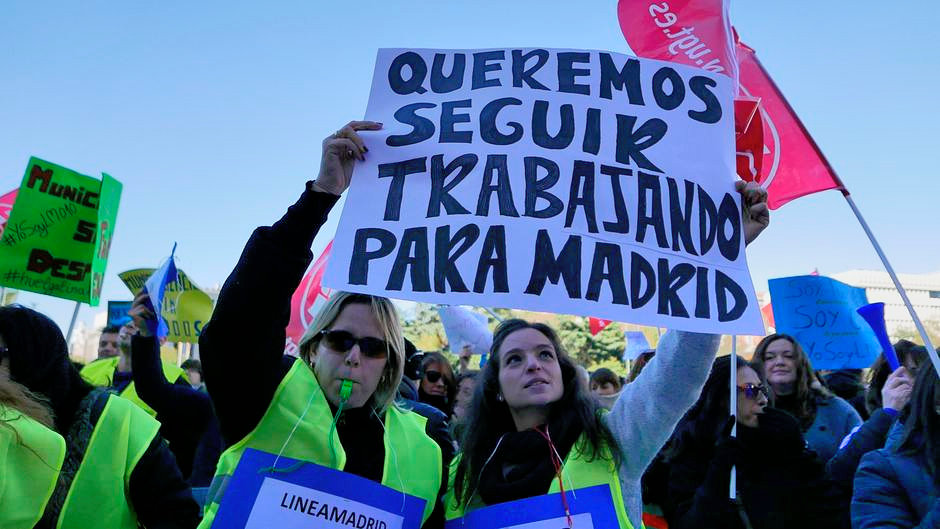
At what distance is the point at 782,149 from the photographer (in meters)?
4.15

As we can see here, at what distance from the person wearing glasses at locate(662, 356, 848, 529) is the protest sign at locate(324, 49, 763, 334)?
3.42 feet

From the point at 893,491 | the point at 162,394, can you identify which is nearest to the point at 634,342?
the point at 162,394

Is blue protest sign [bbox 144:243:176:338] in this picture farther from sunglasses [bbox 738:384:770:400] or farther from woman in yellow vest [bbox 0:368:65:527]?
sunglasses [bbox 738:384:770:400]

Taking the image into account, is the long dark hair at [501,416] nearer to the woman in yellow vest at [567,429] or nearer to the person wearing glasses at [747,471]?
the woman in yellow vest at [567,429]

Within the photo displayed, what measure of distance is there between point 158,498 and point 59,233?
4.31m

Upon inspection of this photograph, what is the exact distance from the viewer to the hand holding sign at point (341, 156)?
2.42 m

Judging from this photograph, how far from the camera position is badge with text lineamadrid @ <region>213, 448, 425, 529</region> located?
7.34 ft

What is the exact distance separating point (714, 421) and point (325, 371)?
215 cm

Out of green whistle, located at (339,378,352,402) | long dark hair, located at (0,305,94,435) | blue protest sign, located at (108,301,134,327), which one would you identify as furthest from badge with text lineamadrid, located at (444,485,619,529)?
blue protest sign, located at (108,301,134,327)

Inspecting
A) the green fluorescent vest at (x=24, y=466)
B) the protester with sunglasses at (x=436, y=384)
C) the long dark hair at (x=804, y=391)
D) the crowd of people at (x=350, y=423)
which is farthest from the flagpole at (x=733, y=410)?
the protester with sunglasses at (x=436, y=384)

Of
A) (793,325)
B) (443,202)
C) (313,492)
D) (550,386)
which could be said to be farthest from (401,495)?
(793,325)

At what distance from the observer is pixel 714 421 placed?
150 inches

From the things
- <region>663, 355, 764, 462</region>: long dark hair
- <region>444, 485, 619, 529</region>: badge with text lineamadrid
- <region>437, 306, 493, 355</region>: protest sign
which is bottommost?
<region>444, 485, 619, 529</region>: badge with text lineamadrid

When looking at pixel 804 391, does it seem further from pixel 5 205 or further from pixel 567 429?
pixel 5 205
